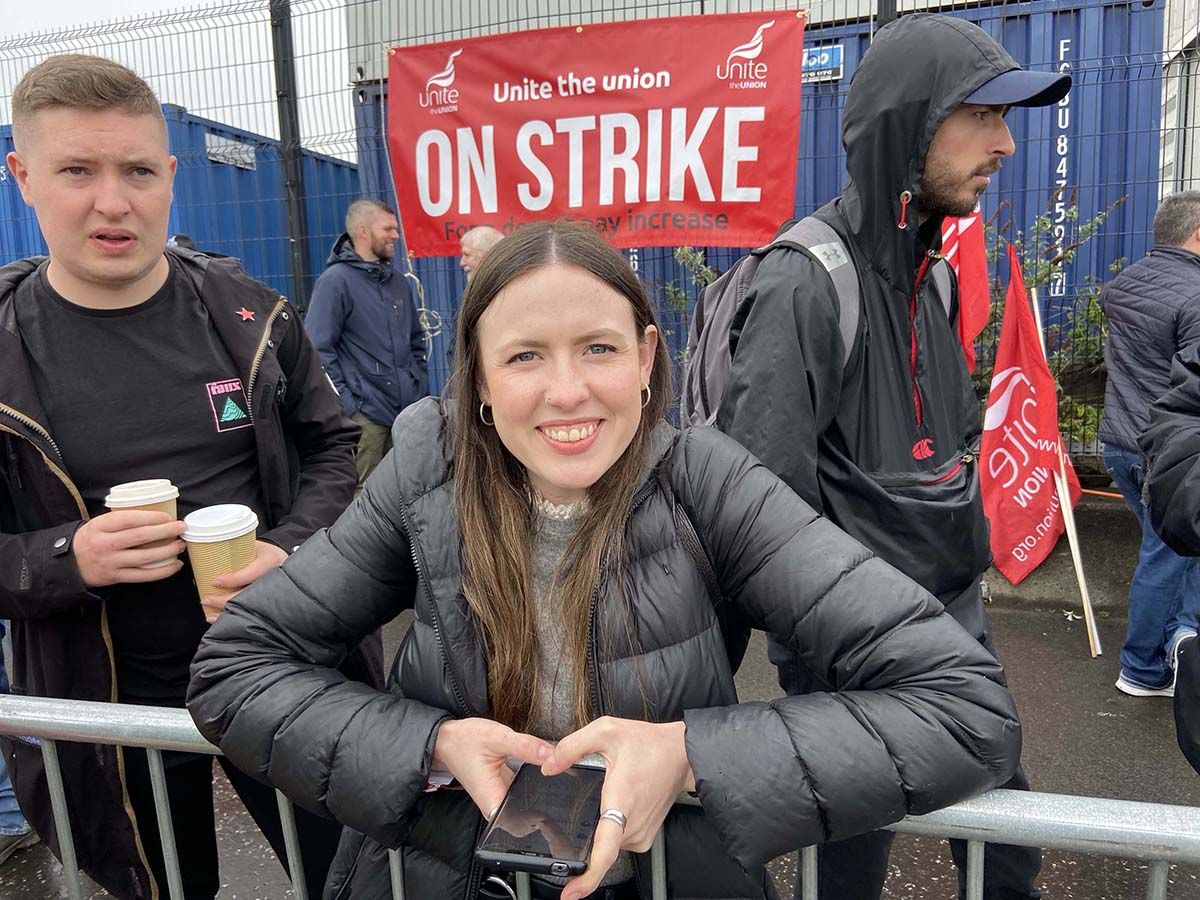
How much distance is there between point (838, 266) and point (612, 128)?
338cm

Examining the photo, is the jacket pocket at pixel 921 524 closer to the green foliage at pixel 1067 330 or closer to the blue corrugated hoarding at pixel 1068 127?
the green foliage at pixel 1067 330

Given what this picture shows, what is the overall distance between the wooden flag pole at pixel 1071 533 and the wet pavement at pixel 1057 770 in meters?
0.07

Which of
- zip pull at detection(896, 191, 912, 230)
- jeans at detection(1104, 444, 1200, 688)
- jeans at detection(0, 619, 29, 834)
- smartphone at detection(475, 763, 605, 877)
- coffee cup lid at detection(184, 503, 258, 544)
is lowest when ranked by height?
jeans at detection(0, 619, 29, 834)

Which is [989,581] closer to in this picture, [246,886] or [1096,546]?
[1096,546]

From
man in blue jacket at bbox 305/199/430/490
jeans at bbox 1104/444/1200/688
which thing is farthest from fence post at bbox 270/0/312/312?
jeans at bbox 1104/444/1200/688

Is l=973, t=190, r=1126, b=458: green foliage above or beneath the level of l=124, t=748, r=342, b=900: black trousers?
above

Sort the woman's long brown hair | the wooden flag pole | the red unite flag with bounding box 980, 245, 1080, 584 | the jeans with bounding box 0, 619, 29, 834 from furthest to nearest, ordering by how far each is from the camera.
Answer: the red unite flag with bounding box 980, 245, 1080, 584, the wooden flag pole, the jeans with bounding box 0, 619, 29, 834, the woman's long brown hair

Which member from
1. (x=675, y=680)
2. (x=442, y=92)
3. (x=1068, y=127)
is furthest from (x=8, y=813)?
(x=1068, y=127)

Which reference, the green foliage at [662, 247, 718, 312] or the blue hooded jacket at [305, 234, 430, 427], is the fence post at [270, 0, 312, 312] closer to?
Answer: the blue hooded jacket at [305, 234, 430, 427]

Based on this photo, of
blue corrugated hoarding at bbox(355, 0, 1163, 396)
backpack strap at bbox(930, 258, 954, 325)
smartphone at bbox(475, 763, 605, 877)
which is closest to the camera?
smartphone at bbox(475, 763, 605, 877)

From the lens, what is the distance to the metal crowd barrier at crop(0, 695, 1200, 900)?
1.12 metres

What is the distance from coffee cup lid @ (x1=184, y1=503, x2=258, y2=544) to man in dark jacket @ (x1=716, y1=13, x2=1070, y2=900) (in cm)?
100

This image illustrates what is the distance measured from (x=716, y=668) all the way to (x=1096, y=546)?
14.6ft

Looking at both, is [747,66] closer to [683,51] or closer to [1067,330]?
[683,51]
